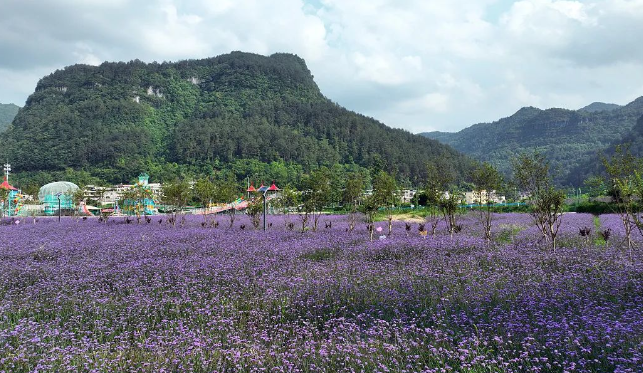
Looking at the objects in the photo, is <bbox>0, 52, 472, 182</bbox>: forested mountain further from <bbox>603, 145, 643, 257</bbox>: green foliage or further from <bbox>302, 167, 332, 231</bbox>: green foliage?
<bbox>603, 145, 643, 257</bbox>: green foliage

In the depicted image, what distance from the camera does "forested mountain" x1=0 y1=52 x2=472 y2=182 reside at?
110 metres

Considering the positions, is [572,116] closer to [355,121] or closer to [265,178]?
[355,121]

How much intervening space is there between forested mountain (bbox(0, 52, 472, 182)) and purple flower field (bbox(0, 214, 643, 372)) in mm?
90899

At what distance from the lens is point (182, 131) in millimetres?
125188

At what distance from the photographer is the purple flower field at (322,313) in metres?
4.13

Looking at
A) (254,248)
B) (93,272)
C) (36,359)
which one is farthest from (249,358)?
(254,248)

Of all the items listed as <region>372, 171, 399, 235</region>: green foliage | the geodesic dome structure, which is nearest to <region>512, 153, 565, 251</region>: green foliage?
<region>372, 171, 399, 235</region>: green foliage

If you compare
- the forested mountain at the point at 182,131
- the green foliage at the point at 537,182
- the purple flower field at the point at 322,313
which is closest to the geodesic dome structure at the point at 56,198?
the forested mountain at the point at 182,131

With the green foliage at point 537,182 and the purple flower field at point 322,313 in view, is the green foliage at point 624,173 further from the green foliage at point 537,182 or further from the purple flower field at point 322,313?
the green foliage at point 537,182

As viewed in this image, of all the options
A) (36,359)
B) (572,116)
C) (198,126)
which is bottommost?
(36,359)

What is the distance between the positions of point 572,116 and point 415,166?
131 meters

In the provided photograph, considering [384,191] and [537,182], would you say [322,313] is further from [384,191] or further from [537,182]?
[384,191]

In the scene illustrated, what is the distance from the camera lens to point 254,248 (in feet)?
38.8

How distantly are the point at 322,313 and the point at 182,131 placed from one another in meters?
128
